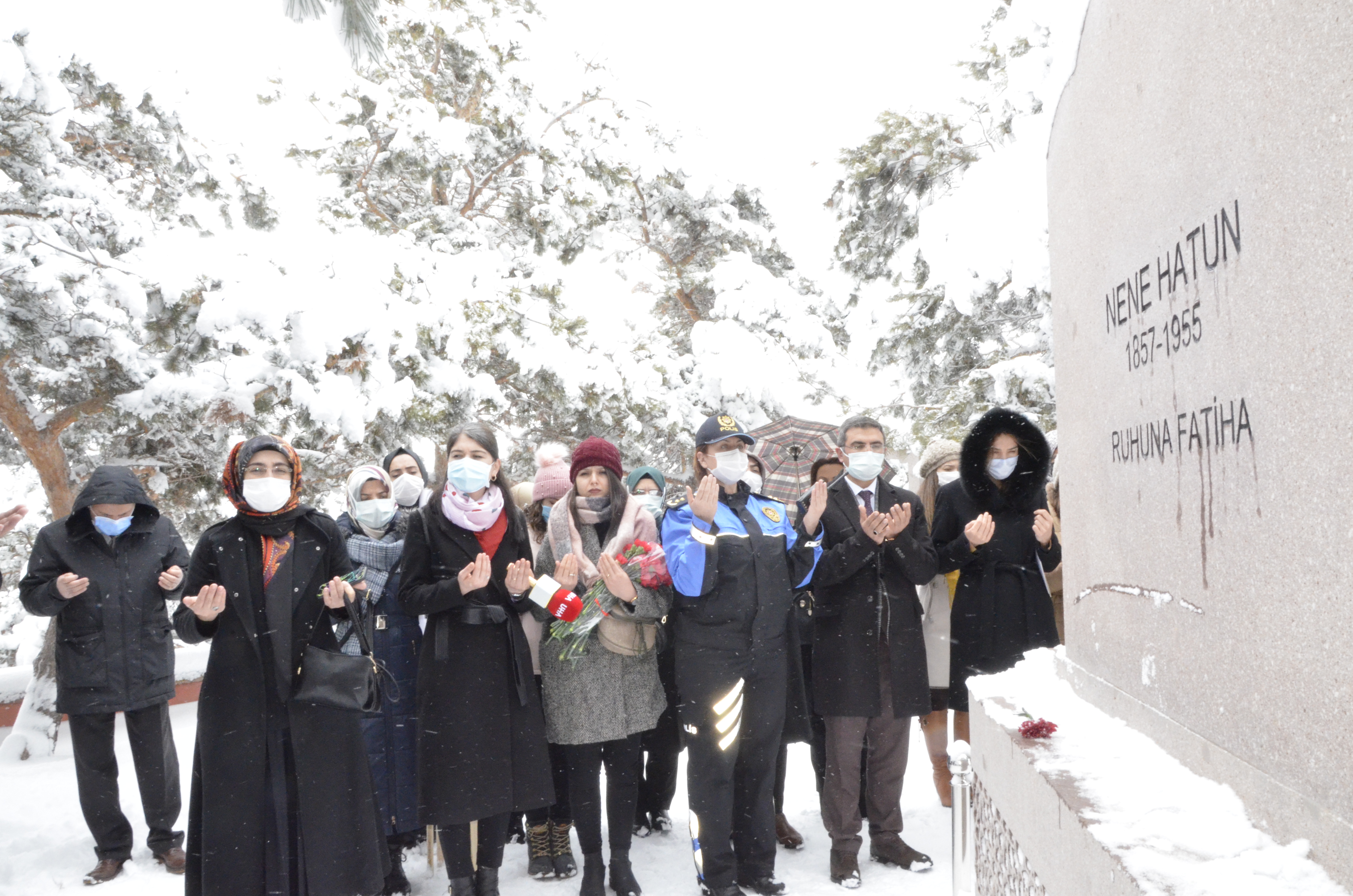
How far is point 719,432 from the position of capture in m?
4.68

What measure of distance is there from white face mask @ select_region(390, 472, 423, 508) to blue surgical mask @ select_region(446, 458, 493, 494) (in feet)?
3.79

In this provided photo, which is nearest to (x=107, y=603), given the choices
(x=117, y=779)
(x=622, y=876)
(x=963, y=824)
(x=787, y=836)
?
(x=117, y=779)

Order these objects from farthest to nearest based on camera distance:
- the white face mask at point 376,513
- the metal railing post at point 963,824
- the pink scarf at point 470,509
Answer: the white face mask at point 376,513 < the pink scarf at point 470,509 < the metal railing post at point 963,824

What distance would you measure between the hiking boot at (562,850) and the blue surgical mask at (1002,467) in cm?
294

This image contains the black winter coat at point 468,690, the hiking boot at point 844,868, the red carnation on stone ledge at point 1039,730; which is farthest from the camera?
the hiking boot at point 844,868

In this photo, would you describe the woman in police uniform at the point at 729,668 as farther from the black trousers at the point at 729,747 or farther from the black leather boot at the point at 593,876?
the black leather boot at the point at 593,876

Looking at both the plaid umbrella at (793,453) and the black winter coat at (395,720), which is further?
the plaid umbrella at (793,453)

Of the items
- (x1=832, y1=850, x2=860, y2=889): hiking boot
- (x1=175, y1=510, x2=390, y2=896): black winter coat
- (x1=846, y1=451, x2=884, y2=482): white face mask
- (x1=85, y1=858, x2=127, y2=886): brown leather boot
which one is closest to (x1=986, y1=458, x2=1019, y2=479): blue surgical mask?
(x1=846, y1=451, x2=884, y2=482): white face mask

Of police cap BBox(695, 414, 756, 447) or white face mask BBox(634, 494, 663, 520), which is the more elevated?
police cap BBox(695, 414, 756, 447)

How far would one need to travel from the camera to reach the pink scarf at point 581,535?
183 inches

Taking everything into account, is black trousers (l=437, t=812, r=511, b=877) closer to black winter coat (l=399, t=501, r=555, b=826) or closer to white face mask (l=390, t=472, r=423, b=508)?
black winter coat (l=399, t=501, r=555, b=826)

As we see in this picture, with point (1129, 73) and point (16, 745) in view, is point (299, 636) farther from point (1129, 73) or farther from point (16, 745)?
point (16, 745)

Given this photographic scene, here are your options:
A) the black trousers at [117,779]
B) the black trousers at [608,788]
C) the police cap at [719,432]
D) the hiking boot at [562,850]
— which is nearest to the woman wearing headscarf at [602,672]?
the black trousers at [608,788]

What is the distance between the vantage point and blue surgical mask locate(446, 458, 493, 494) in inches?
171
